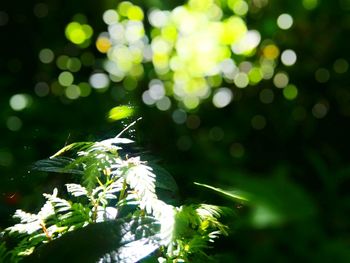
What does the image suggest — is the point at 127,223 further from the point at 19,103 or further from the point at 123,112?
the point at 19,103

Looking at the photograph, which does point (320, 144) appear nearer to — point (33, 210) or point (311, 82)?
point (311, 82)

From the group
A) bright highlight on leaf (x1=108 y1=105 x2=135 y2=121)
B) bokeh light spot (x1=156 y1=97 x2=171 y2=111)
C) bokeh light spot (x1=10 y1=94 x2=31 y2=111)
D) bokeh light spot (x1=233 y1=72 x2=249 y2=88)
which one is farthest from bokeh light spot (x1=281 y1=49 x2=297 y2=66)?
bokeh light spot (x1=10 y1=94 x2=31 y2=111)

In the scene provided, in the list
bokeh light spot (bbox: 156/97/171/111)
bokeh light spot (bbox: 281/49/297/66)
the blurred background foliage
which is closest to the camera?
the blurred background foliage

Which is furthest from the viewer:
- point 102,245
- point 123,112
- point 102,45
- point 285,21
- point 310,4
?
point 102,45

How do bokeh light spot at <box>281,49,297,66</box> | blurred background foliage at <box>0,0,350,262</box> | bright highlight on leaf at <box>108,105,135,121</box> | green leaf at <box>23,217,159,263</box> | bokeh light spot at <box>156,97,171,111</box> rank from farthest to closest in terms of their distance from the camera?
bokeh light spot at <box>281,49,297,66</box> → bokeh light spot at <box>156,97,171,111</box> → blurred background foliage at <box>0,0,350,262</box> → bright highlight on leaf at <box>108,105,135,121</box> → green leaf at <box>23,217,159,263</box>

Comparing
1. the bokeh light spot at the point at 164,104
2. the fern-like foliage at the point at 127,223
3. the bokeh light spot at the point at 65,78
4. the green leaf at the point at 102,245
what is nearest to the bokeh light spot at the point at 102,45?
the bokeh light spot at the point at 65,78

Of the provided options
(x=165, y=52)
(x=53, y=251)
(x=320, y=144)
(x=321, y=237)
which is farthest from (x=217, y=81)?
(x=53, y=251)

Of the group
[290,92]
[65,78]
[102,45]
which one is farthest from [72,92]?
[290,92]

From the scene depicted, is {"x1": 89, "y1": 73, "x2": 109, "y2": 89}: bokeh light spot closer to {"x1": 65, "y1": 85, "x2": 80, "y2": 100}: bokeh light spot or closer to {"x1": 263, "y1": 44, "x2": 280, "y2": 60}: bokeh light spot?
{"x1": 65, "y1": 85, "x2": 80, "y2": 100}: bokeh light spot
